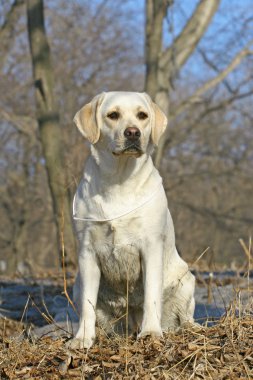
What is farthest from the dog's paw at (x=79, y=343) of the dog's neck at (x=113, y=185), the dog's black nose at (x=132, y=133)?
the dog's black nose at (x=132, y=133)

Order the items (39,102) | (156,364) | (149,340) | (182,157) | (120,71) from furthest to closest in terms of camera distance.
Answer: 1. (182,157)
2. (120,71)
3. (39,102)
4. (149,340)
5. (156,364)

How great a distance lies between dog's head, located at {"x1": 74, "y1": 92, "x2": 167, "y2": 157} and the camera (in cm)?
486

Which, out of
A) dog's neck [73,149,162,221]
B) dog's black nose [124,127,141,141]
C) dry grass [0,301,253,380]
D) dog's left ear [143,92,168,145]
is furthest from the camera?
dog's left ear [143,92,168,145]

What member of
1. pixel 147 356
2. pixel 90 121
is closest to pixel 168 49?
pixel 90 121

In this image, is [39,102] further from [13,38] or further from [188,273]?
[13,38]

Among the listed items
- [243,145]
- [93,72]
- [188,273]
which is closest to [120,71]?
[93,72]

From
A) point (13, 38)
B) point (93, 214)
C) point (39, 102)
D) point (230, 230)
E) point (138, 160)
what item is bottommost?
point (230, 230)

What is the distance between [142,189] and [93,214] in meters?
0.38

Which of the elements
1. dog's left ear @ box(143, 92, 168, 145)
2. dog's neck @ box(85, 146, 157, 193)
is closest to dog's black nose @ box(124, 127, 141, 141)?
dog's neck @ box(85, 146, 157, 193)

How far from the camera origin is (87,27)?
2267cm

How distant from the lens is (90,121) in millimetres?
5059

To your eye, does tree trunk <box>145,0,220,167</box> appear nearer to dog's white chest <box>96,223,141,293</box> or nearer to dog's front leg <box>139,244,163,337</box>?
dog's white chest <box>96,223,141,293</box>

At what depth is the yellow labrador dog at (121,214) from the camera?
16.0 ft

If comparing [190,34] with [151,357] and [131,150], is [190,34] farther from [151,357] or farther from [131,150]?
[151,357]
